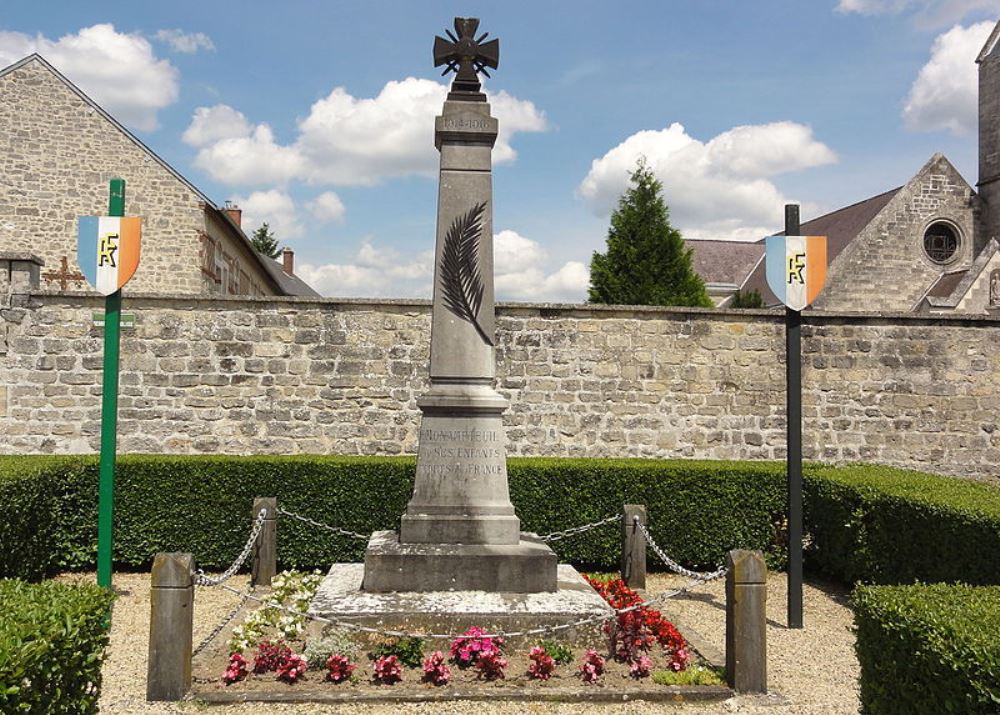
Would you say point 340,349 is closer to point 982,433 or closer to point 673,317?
point 673,317

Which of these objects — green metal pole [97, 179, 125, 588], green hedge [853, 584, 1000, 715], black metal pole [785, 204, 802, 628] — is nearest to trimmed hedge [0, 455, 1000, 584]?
black metal pole [785, 204, 802, 628]

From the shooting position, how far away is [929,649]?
3.32 metres

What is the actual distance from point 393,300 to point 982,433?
786 centimetres

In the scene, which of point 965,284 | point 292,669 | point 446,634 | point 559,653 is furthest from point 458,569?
point 965,284

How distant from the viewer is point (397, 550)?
5.90 m

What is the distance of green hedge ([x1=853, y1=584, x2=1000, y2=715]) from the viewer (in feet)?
10.1

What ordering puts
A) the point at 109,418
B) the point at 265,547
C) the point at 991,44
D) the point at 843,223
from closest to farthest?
the point at 109,418, the point at 265,547, the point at 991,44, the point at 843,223

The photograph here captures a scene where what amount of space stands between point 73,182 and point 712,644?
669 inches

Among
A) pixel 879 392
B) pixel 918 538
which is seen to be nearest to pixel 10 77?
pixel 879 392

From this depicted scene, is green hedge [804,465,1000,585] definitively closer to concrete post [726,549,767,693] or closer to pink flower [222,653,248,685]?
concrete post [726,549,767,693]

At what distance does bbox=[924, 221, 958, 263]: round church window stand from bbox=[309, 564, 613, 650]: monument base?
82.9ft

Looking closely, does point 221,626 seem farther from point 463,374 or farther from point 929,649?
point 929,649

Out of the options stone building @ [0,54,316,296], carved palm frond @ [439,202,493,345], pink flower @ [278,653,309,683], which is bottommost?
pink flower @ [278,653,309,683]

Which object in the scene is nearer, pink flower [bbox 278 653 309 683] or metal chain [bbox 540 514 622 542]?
pink flower [bbox 278 653 309 683]
